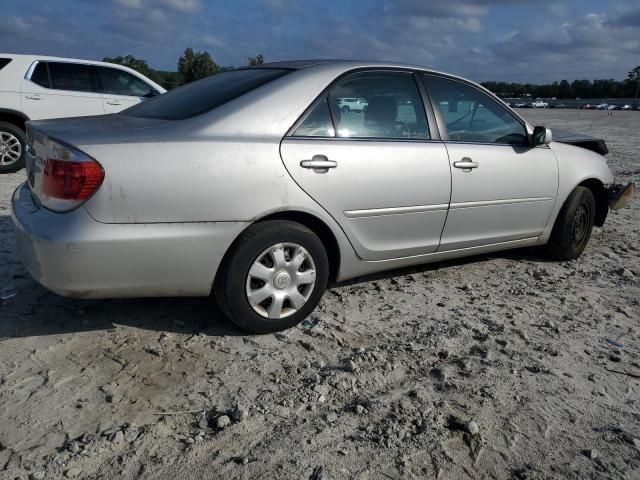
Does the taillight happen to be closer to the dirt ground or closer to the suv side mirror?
the dirt ground

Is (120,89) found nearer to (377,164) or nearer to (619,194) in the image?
(377,164)

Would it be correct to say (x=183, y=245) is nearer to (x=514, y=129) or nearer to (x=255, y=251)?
(x=255, y=251)

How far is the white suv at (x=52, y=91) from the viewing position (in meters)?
8.30

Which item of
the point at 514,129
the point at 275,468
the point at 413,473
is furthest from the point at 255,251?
the point at 514,129

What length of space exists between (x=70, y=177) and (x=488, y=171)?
9.22ft

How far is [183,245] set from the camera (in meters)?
2.90

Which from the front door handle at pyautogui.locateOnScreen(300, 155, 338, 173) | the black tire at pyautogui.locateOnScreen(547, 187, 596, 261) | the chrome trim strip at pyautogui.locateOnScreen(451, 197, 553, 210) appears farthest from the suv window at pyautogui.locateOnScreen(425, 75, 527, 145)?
the front door handle at pyautogui.locateOnScreen(300, 155, 338, 173)

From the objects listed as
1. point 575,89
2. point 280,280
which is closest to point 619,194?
point 280,280

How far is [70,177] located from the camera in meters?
2.71

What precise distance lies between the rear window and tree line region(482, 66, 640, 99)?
108m

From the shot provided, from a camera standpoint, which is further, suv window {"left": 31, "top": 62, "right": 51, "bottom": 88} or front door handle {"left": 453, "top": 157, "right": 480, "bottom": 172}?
suv window {"left": 31, "top": 62, "right": 51, "bottom": 88}

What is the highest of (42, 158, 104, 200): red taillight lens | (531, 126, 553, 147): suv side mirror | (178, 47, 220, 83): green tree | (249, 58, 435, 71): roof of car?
(178, 47, 220, 83): green tree

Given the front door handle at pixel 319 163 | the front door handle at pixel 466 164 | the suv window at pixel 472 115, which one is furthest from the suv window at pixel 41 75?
the front door handle at pixel 466 164

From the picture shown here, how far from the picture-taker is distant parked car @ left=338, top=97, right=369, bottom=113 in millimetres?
3480
